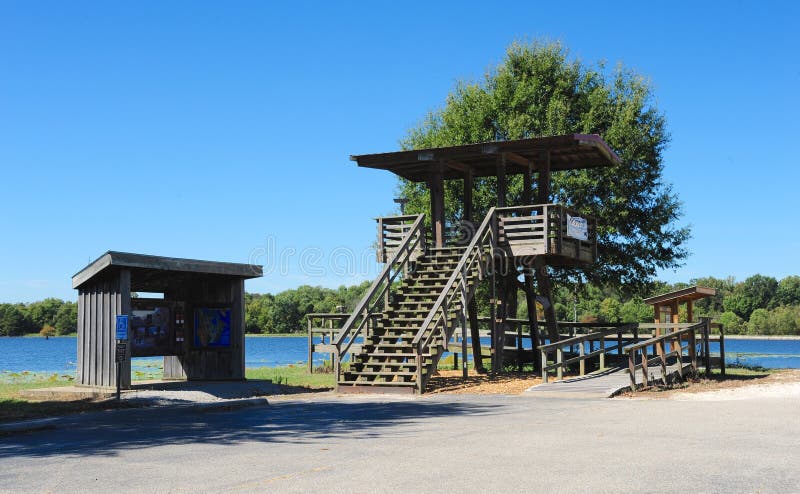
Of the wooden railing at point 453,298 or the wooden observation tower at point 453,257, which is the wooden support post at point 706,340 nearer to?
the wooden observation tower at point 453,257

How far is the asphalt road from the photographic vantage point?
858cm

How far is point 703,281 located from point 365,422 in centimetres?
15400

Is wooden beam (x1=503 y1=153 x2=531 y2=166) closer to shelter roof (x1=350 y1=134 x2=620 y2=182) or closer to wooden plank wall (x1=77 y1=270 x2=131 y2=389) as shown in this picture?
shelter roof (x1=350 y1=134 x2=620 y2=182)

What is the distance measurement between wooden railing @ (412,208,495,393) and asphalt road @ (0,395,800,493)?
12.5ft

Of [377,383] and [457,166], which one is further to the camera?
[457,166]

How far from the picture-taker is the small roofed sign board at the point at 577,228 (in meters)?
25.2

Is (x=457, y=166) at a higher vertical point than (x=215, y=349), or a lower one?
higher

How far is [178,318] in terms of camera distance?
24.6m

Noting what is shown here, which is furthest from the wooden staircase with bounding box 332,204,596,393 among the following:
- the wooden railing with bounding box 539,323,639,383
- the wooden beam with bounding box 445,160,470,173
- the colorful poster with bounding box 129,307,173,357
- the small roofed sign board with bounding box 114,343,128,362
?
the colorful poster with bounding box 129,307,173,357

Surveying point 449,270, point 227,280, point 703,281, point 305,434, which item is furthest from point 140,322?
point 703,281

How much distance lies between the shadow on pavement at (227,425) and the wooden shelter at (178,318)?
5679 millimetres

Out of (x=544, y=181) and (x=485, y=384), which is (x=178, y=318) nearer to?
(x=485, y=384)

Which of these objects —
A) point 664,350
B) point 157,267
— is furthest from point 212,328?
point 664,350

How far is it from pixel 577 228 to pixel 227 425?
14987 millimetres
